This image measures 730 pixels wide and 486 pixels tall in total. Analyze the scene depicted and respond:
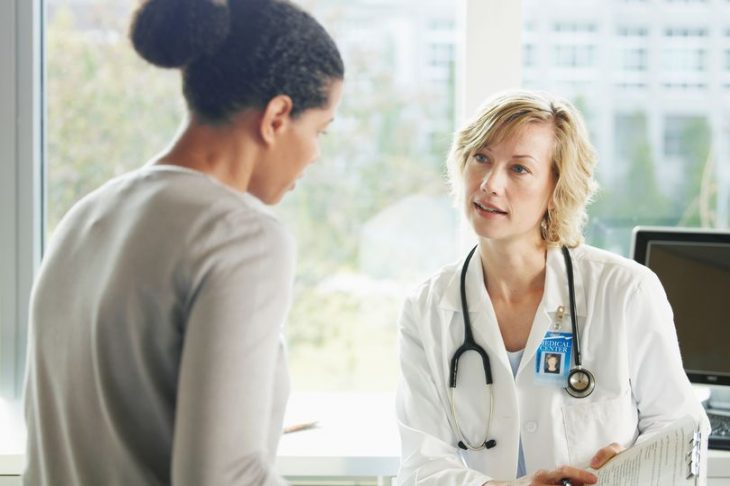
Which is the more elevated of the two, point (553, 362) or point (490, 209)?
point (490, 209)

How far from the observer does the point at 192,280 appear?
0.79m

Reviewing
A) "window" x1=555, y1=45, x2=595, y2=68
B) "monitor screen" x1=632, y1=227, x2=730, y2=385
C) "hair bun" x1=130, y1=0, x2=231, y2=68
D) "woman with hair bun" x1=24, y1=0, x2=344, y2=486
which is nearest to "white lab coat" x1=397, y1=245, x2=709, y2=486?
"monitor screen" x1=632, y1=227, x2=730, y2=385

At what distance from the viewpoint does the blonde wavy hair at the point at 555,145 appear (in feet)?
5.95

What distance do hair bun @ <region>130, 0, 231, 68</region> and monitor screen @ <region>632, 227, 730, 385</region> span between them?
155cm

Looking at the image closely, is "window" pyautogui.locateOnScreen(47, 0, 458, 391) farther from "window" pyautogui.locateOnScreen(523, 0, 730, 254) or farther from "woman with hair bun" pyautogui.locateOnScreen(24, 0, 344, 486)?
"woman with hair bun" pyautogui.locateOnScreen(24, 0, 344, 486)

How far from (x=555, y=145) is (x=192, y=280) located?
4.00 ft

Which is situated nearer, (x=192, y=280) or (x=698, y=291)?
(x=192, y=280)

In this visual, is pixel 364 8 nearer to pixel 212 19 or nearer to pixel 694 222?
pixel 694 222

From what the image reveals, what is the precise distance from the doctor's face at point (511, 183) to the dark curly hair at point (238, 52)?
934 millimetres

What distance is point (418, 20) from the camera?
94.4 inches

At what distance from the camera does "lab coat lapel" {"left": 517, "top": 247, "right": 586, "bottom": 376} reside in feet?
5.82

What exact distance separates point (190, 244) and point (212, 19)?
247 millimetres

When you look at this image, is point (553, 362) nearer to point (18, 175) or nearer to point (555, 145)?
point (555, 145)

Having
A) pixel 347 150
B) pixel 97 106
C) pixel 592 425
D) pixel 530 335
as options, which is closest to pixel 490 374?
pixel 530 335
